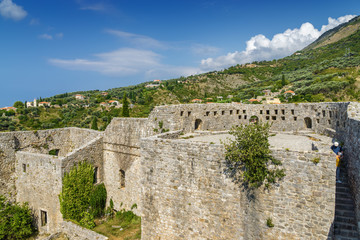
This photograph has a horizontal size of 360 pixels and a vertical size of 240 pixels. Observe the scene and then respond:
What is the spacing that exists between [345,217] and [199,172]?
5010 millimetres

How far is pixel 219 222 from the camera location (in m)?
8.76

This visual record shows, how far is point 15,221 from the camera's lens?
14.9 m

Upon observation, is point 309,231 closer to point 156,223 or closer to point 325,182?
point 325,182

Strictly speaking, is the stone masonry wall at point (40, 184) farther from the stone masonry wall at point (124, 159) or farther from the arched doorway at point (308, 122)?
the arched doorway at point (308, 122)

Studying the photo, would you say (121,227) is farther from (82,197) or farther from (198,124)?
(198,124)

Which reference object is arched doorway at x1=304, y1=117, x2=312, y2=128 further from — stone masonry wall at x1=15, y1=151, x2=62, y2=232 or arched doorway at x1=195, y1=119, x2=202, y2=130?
stone masonry wall at x1=15, y1=151, x2=62, y2=232

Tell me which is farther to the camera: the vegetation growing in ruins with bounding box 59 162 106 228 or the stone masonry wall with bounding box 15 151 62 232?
the stone masonry wall with bounding box 15 151 62 232

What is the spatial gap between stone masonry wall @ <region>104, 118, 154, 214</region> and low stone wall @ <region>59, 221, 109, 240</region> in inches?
135

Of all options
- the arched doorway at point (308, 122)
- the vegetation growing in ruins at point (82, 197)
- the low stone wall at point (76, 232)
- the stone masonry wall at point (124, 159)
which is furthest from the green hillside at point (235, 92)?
the low stone wall at point (76, 232)

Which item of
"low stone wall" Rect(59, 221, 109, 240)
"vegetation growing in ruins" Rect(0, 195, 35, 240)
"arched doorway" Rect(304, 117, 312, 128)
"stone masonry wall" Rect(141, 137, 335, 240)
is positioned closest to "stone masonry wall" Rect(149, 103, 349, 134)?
"arched doorway" Rect(304, 117, 312, 128)

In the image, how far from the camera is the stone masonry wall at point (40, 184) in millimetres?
14328

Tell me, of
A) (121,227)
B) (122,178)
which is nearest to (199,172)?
(121,227)

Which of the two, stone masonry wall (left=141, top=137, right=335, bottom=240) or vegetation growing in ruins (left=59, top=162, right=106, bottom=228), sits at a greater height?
stone masonry wall (left=141, top=137, right=335, bottom=240)

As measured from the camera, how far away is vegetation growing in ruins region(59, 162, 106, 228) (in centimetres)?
1403
